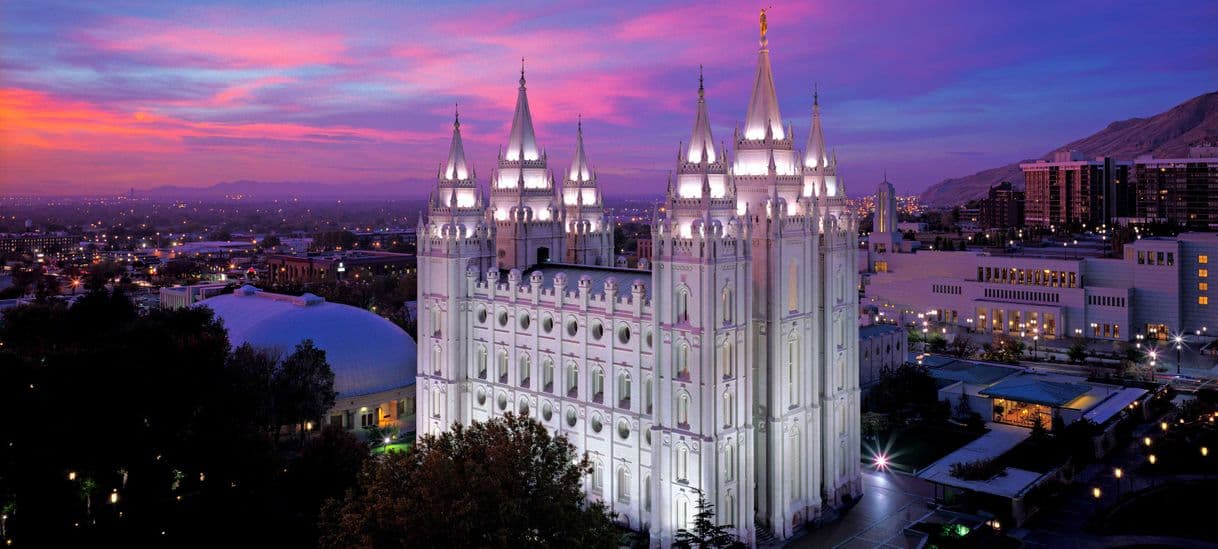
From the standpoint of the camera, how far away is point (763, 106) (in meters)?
49.7

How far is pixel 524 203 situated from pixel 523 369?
1147 centimetres

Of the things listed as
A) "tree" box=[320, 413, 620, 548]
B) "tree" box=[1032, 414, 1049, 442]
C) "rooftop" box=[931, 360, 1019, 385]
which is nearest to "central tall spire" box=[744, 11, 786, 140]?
"tree" box=[320, 413, 620, 548]

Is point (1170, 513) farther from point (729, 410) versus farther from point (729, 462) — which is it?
point (729, 410)

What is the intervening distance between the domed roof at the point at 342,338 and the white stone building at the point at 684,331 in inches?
581

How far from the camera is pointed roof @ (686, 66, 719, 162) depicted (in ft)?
153

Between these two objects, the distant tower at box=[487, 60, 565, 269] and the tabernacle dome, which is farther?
the tabernacle dome

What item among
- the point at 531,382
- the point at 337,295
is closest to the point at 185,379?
the point at 531,382

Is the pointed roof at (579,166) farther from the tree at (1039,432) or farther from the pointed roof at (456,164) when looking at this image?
the tree at (1039,432)

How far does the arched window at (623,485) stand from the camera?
1890 inches

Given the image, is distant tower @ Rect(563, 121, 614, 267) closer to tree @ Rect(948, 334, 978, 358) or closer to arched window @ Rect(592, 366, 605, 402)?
arched window @ Rect(592, 366, 605, 402)

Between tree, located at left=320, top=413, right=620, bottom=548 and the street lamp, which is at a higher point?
tree, located at left=320, top=413, right=620, bottom=548

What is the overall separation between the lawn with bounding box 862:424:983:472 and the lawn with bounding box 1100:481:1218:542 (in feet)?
37.6

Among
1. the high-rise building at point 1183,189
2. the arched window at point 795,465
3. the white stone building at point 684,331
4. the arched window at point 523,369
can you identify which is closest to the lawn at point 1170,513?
the white stone building at point 684,331

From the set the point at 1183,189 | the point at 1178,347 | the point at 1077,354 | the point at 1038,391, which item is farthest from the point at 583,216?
the point at 1183,189
